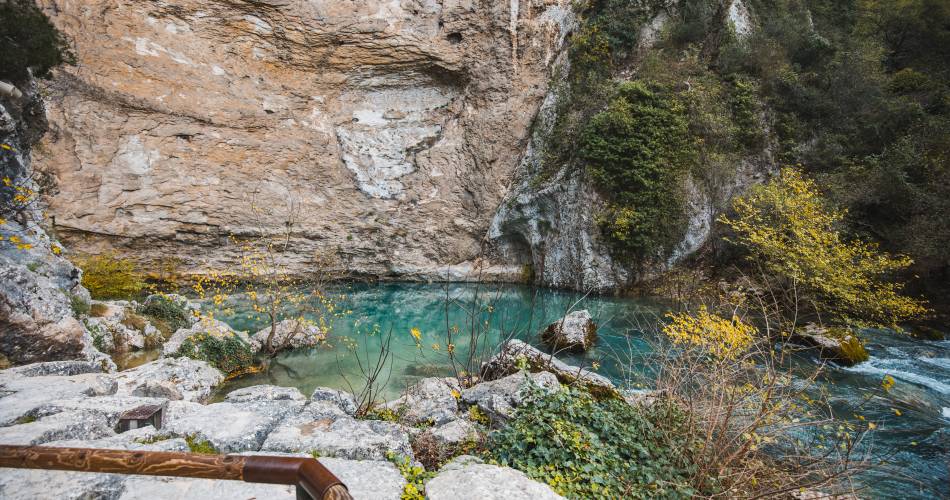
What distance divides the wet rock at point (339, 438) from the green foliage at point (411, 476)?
0.08 metres

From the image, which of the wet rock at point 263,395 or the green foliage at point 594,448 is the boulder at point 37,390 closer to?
the wet rock at point 263,395

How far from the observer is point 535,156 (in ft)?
51.8

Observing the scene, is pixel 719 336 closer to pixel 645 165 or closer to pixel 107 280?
pixel 645 165

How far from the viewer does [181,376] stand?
6016mm

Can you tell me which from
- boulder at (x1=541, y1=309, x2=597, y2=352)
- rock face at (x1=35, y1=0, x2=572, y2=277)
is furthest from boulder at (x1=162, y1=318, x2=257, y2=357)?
rock face at (x1=35, y1=0, x2=572, y2=277)

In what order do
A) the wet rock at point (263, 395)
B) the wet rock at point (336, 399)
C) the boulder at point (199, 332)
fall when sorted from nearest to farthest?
the wet rock at point (336, 399), the wet rock at point (263, 395), the boulder at point (199, 332)

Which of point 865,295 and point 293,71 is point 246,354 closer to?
point 293,71

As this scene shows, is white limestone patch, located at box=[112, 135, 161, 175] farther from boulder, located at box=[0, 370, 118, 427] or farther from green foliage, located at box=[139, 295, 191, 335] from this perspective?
boulder, located at box=[0, 370, 118, 427]

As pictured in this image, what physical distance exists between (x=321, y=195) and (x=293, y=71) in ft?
14.6

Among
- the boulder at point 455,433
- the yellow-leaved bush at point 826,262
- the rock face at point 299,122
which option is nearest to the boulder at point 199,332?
the boulder at point 455,433

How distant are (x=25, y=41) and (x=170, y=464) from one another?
40.3 ft

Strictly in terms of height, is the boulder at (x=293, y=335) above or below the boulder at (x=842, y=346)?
below

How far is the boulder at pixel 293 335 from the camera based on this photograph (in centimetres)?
809

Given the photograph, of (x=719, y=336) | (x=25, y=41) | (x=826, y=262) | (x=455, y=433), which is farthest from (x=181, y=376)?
(x=826, y=262)
